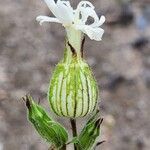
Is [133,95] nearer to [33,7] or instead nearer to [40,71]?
[40,71]

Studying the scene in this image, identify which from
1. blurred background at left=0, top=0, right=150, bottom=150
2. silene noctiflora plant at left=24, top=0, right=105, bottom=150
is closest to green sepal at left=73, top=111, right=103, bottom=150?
silene noctiflora plant at left=24, top=0, right=105, bottom=150

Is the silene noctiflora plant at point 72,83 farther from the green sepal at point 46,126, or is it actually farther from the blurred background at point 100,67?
the blurred background at point 100,67

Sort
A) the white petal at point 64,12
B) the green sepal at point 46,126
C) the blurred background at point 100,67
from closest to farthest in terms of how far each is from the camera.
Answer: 1. the white petal at point 64,12
2. the green sepal at point 46,126
3. the blurred background at point 100,67

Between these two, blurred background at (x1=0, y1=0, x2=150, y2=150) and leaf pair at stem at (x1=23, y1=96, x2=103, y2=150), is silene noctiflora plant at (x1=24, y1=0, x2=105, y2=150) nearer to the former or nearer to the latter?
leaf pair at stem at (x1=23, y1=96, x2=103, y2=150)

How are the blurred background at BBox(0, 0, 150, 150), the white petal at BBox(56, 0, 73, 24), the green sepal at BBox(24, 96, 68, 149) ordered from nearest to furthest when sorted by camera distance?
the white petal at BBox(56, 0, 73, 24)
the green sepal at BBox(24, 96, 68, 149)
the blurred background at BBox(0, 0, 150, 150)

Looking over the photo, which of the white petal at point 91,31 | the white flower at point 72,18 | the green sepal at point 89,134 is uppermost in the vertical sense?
the white flower at point 72,18

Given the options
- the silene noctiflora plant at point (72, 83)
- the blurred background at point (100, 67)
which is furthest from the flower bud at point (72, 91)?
the blurred background at point (100, 67)
